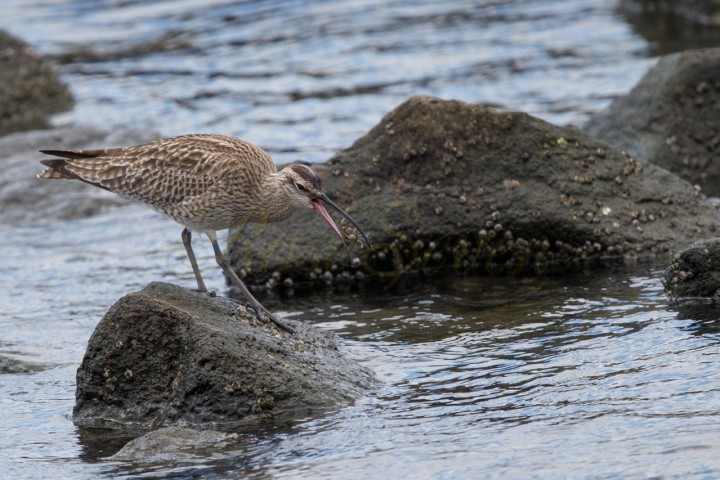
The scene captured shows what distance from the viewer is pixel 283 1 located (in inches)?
969

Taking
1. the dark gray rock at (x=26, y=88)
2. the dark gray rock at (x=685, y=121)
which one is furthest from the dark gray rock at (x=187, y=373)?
the dark gray rock at (x=26, y=88)

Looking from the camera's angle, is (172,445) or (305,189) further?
(305,189)

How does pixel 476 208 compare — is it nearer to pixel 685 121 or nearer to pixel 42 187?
pixel 685 121

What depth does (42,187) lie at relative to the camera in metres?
14.2

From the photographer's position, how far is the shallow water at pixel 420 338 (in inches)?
Answer: 241

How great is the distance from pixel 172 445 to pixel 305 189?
2541 millimetres

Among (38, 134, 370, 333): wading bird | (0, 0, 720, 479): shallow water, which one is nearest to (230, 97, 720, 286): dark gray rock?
(0, 0, 720, 479): shallow water

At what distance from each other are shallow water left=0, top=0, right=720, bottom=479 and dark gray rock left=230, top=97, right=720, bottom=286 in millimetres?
352

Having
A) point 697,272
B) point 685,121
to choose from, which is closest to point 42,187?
point 685,121

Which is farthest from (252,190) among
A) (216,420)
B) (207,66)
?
(207,66)

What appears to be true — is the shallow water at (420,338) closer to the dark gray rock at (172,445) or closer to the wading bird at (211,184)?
the dark gray rock at (172,445)

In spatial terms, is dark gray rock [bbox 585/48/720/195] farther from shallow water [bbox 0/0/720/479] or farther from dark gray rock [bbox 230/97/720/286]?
shallow water [bbox 0/0/720/479]

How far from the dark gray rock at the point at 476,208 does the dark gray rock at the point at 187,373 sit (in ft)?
9.08

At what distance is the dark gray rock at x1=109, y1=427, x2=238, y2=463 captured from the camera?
20.6 feet
